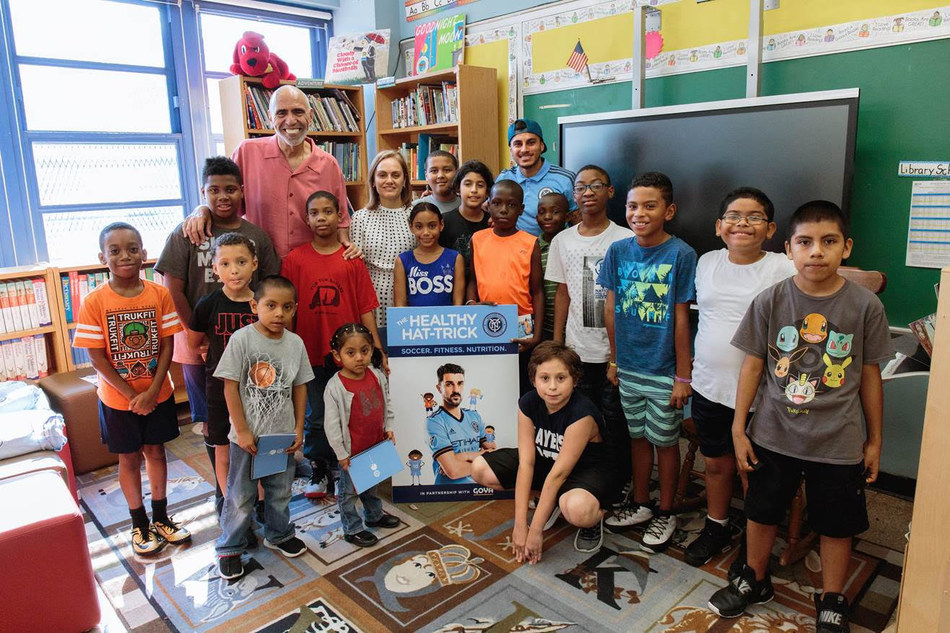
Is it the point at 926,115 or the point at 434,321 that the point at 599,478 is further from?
the point at 926,115

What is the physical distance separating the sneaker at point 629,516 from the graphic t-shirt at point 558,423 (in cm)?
28

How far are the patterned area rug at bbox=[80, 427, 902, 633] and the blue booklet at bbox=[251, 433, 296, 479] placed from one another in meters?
0.35

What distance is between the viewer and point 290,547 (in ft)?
7.60

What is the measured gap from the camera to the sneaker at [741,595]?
75.8 inches

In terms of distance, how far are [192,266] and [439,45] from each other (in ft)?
9.29

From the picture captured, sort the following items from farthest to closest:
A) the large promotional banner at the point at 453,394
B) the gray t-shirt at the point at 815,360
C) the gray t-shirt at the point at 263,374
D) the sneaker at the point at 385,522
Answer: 1. the large promotional banner at the point at 453,394
2. the sneaker at the point at 385,522
3. the gray t-shirt at the point at 263,374
4. the gray t-shirt at the point at 815,360

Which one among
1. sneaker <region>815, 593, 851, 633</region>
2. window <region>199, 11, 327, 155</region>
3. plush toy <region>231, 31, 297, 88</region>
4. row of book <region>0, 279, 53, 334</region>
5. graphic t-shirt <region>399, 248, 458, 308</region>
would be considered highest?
window <region>199, 11, 327, 155</region>

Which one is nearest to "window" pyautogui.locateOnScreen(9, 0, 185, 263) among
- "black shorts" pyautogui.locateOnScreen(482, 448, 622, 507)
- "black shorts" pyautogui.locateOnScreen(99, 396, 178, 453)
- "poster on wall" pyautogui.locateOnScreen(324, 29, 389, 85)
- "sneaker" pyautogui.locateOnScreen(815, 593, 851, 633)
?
"poster on wall" pyautogui.locateOnScreen(324, 29, 389, 85)

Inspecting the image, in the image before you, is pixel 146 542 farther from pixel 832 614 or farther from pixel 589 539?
pixel 832 614

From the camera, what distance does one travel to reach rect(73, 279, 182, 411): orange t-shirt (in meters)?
2.23

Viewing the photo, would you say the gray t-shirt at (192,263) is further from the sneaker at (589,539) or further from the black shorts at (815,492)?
the black shorts at (815,492)

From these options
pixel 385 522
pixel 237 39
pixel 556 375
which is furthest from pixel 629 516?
pixel 237 39

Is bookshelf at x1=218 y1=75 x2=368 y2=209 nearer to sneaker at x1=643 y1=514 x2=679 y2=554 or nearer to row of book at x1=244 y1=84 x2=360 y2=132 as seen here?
row of book at x1=244 y1=84 x2=360 y2=132

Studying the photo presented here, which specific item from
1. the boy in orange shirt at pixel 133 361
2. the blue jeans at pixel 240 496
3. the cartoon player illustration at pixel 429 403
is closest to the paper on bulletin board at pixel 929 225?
the cartoon player illustration at pixel 429 403
